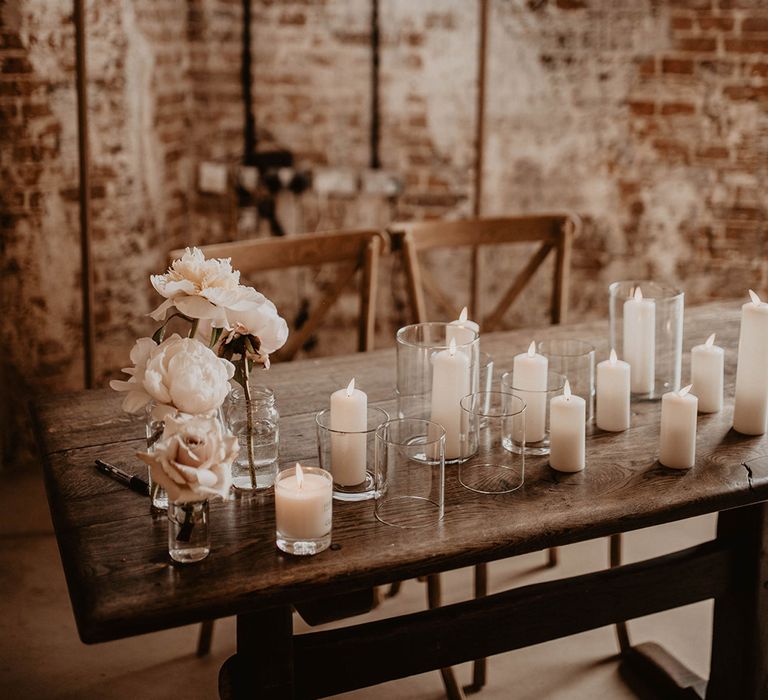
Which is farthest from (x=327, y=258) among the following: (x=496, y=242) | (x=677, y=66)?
(x=677, y=66)

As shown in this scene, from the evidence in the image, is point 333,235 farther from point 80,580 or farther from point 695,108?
point 695,108

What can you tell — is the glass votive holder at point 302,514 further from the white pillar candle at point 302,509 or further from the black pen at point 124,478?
the black pen at point 124,478

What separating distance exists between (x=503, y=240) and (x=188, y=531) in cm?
154

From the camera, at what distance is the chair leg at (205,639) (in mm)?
2359

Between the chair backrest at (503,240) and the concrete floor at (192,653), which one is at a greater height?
the chair backrest at (503,240)

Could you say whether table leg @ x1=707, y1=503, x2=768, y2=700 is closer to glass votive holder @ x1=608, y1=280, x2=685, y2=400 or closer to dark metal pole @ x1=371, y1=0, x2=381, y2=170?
glass votive holder @ x1=608, y1=280, x2=685, y2=400

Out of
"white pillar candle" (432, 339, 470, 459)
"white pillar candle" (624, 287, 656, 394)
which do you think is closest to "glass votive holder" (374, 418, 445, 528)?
"white pillar candle" (432, 339, 470, 459)

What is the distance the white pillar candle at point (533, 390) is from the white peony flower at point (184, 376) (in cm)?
56

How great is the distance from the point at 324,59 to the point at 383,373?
1.87 meters

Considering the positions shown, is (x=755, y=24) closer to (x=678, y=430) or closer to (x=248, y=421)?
(x=678, y=430)

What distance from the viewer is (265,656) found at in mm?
1503

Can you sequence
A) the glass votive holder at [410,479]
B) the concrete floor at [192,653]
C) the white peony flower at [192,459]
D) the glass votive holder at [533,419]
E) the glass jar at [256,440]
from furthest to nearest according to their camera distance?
the concrete floor at [192,653]
the glass votive holder at [533,419]
the glass jar at [256,440]
the glass votive holder at [410,479]
the white peony flower at [192,459]

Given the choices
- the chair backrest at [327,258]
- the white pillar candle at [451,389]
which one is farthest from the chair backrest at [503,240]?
the white pillar candle at [451,389]

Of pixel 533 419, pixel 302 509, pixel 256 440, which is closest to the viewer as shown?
pixel 302 509
